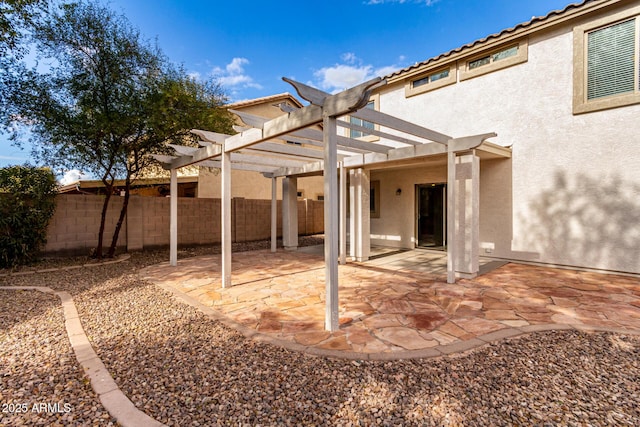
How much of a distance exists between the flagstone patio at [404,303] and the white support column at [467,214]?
42 cm

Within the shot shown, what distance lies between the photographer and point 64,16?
25.3ft

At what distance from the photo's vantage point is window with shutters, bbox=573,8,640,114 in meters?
6.91

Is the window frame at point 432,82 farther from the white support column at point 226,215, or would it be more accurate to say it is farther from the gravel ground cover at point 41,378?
the gravel ground cover at point 41,378

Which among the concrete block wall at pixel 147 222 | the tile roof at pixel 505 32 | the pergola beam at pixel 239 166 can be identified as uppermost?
the tile roof at pixel 505 32

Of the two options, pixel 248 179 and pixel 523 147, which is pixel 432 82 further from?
pixel 248 179

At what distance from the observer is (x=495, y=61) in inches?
351

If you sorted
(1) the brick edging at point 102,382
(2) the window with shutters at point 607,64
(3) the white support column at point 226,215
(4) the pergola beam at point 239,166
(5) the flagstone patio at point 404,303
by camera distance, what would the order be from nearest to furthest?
1. (1) the brick edging at point 102,382
2. (5) the flagstone patio at point 404,303
3. (3) the white support column at point 226,215
4. (2) the window with shutters at point 607,64
5. (4) the pergola beam at point 239,166

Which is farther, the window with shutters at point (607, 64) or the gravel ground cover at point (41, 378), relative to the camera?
the window with shutters at point (607, 64)

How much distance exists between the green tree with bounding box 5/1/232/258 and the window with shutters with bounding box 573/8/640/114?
1000 centimetres

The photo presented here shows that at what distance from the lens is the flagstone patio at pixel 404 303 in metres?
3.90

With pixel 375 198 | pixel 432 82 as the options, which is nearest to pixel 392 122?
pixel 432 82

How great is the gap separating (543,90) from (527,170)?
7.13ft

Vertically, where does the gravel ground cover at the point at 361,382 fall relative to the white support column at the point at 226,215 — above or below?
below

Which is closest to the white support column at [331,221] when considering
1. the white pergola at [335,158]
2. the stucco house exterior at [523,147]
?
the white pergola at [335,158]
